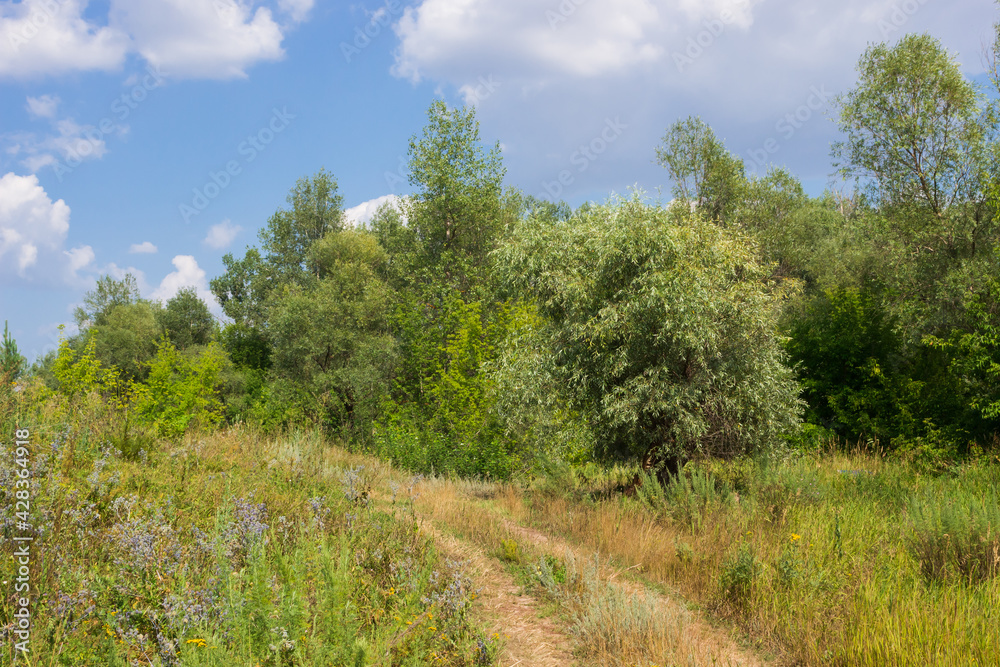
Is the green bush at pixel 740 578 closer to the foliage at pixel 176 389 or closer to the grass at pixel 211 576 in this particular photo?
the grass at pixel 211 576

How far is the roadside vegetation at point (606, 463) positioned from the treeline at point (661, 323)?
0.10m

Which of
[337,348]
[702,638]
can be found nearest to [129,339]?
[337,348]

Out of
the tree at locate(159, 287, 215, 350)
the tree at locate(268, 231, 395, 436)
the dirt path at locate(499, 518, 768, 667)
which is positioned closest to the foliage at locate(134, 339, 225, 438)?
the tree at locate(268, 231, 395, 436)

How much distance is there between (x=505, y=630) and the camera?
16.0ft

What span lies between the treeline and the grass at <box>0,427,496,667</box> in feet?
7.41

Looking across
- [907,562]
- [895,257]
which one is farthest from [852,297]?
[907,562]

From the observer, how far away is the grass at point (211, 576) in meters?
3.42

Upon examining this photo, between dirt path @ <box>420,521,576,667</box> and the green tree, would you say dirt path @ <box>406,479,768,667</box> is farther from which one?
the green tree

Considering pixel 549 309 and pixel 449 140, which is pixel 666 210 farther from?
pixel 449 140

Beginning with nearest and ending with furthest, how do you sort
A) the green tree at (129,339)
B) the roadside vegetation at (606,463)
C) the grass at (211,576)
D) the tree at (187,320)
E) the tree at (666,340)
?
the grass at (211,576), the roadside vegetation at (606,463), the tree at (666,340), the green tree at (129,339), the tree at (187,320)

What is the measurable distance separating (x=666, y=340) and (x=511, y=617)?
19.2ft

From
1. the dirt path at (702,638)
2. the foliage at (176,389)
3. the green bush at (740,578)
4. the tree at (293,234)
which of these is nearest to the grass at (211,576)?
the dirt path at (702,638)

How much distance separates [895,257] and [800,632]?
58.7 ft

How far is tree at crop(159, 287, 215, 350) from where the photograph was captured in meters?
48.8
